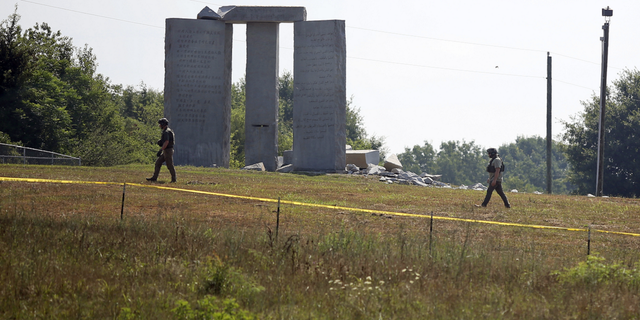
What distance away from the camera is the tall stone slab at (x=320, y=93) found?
30.1 metres

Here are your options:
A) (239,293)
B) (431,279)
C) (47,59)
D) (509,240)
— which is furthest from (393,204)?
(47,59)

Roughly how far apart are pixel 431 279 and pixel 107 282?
3671mm

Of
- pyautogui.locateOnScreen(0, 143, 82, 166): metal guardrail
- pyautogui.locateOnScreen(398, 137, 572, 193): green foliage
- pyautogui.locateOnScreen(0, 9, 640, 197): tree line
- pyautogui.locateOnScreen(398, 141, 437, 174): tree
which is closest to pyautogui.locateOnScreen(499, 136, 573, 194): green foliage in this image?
pyautogui.locateOnScreen(398, 137, 572, 193): green foliage

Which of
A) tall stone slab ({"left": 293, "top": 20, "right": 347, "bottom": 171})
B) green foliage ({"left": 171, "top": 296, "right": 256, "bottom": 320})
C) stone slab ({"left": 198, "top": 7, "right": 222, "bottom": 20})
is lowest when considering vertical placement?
green foliage ({"left": 171, "top": 296, "right": 256, "bottom": 320})

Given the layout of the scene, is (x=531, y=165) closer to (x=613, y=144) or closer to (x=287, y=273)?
(x=613, y=144)

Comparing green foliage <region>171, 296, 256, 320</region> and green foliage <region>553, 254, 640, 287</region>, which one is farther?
green foliage <region>553, 254, 640, 287</region>

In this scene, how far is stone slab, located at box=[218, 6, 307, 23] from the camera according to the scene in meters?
31.2

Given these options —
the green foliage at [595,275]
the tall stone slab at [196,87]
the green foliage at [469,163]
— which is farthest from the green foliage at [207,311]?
the green foliage at [469,163]

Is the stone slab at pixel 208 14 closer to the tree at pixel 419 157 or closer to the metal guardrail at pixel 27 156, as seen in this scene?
the metal guardrail at pixel 27 156

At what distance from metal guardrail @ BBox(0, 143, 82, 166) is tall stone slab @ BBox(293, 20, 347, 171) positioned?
11.4 m

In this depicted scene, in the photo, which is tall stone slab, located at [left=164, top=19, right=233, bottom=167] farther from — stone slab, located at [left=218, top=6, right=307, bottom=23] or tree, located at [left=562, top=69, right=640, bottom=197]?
tree, located at [left=562, top=69, right=640, bottom=197]

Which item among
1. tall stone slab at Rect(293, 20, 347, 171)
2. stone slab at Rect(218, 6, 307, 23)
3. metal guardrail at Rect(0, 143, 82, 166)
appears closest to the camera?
metal guardrail at Rect(0, 143, 82, 166)

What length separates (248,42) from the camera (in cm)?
3206

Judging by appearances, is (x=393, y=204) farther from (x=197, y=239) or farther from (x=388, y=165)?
(x=388, y=165)
